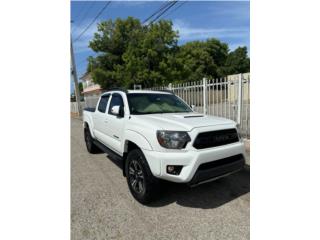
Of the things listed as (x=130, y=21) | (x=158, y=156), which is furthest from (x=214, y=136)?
(x=130, y=21)

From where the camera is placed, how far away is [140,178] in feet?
10.6

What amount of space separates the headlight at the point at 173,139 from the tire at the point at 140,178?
44cm

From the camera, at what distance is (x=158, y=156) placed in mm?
2832

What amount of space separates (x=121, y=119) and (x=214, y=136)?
170 centimetres

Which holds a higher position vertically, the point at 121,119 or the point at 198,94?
the point at 198,94

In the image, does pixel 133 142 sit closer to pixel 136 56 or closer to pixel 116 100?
pixel 116 100

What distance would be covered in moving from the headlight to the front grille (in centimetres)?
15

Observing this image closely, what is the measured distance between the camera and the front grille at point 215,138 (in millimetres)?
2895

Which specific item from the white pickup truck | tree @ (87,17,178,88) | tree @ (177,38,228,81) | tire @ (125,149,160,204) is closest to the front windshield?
the white pickup truck

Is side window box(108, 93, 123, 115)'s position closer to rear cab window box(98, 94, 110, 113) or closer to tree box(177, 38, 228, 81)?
rear cab window box(98, 94, 110, 113)

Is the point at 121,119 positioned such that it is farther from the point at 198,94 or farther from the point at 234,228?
the point at 198,94

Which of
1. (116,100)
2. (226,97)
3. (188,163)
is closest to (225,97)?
(226,97)

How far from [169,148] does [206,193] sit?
127 cm

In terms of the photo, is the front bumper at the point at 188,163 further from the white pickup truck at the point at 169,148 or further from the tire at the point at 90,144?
the tire at the point at 90,144
